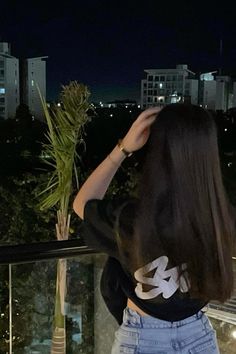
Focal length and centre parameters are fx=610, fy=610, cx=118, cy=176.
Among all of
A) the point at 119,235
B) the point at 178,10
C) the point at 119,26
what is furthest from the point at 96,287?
the point at 119,26

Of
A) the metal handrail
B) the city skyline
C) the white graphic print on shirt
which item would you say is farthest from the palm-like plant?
the city skyline

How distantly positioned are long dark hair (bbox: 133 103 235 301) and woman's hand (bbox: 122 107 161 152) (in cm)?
3

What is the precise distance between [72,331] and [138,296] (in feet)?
4.73

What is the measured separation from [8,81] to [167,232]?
116 ft

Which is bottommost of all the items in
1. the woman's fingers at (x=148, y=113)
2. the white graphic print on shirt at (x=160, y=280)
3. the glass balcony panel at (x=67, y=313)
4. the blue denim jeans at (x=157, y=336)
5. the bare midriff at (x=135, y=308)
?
the glass balcony panel at (x=67, y=313)

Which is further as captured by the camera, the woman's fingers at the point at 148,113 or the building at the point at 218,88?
the building at the point at 218,88

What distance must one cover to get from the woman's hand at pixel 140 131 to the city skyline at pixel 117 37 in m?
23.0

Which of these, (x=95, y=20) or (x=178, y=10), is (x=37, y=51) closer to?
(x=95, y=20)

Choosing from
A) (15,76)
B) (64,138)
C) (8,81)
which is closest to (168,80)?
(15,76)

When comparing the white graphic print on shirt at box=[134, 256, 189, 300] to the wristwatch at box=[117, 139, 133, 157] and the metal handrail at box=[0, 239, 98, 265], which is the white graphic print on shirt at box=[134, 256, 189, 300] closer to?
the wristwatch at box=[117, 139, 133, 157]

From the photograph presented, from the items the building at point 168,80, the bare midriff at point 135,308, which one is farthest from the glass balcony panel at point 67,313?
the building at point 168,80

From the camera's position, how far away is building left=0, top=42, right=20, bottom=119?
110 feet

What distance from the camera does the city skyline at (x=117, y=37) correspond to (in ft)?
88.5

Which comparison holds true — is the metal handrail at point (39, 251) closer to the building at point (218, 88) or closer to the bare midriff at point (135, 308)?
the bare midriff at point (135, 308)
